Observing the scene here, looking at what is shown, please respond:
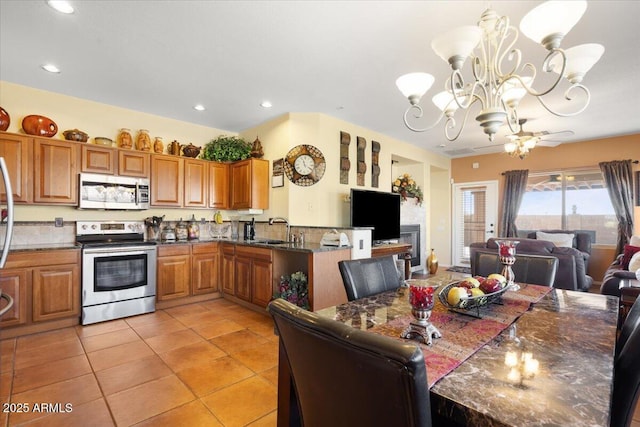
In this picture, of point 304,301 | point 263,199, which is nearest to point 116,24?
point 263,199

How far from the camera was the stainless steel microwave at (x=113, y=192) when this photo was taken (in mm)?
3705

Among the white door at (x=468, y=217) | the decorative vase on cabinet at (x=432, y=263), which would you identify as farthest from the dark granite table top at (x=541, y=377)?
the white door at (x=468, y=217)

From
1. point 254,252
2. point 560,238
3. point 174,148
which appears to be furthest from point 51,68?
point 560,238

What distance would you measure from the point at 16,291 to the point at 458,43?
435cm

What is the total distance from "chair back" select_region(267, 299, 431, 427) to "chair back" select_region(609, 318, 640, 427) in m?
0.82

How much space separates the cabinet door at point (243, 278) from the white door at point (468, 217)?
5.35 meters

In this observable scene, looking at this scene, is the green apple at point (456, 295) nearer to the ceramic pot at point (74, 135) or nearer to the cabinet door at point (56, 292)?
the cabinet door at point (56, 292)

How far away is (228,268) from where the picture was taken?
14.4 feet

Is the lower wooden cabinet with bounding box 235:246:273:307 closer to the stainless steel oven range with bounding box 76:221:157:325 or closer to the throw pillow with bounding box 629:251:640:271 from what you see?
the stainless steel oven range with bounding box 76:221:157:325

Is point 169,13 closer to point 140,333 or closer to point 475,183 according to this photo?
point 140,333

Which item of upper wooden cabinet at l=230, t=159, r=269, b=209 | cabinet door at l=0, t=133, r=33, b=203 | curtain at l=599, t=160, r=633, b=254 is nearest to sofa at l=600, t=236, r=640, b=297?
curtain at l=599, t=160, r=633, b=254

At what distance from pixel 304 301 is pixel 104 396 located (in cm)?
192

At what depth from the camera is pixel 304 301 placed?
347 cm

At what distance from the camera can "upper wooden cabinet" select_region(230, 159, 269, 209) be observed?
4488 mm
